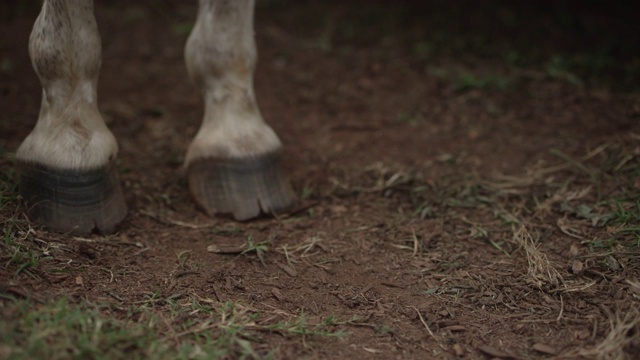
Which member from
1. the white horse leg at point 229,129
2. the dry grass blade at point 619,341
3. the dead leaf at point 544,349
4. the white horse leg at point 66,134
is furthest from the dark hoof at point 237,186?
the dry grass blade at point 619,341

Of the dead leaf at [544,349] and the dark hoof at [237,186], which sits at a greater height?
the dark hoof at [237,186]

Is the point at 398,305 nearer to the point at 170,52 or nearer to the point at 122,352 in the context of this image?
the point at 122,352

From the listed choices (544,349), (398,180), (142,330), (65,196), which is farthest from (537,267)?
(65,196)

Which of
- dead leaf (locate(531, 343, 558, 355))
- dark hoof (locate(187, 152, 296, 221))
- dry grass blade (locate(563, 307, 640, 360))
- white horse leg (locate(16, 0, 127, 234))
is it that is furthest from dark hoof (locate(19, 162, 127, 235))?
dry grass blade (locate(563, 307, 640, 360))

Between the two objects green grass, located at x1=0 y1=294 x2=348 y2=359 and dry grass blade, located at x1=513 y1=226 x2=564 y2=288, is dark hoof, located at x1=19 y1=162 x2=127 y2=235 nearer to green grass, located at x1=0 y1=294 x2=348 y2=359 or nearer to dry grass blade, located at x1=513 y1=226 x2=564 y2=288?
green grass, located at x1=0 y1=294 x2=348 y2=359

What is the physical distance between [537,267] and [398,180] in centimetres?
74

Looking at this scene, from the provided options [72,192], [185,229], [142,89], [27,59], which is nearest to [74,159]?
[72,192]

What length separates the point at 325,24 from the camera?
13.1ft

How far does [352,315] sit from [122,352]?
650 millimetres

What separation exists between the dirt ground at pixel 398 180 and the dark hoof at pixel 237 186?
66 mm

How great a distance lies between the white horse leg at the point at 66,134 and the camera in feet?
6.90

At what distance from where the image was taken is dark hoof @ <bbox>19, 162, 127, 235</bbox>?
7.02 ft

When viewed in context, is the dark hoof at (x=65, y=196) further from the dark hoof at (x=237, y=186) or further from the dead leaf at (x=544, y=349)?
the dead leaf at (x=544, y=349)

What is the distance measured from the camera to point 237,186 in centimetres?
241
